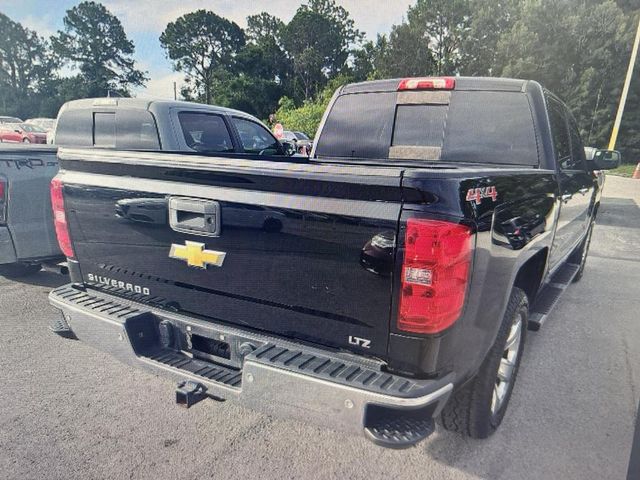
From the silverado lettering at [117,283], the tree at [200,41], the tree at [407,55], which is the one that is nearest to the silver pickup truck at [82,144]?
the silverado lettering at [117,283]

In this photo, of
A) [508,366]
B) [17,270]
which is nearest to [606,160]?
[508,366]

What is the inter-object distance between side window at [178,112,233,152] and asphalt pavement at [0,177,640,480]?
2741mm

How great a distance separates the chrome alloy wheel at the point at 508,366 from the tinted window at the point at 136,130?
169 inches

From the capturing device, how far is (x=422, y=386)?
170 centimetres

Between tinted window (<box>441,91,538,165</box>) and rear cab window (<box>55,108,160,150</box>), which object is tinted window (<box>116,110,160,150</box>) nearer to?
Result: rear cab window (<box>55,108,160,150</box>)

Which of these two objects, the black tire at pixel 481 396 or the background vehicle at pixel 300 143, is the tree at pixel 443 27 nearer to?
the background vehicle at pixel 300 143

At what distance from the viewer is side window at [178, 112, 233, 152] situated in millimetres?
5293

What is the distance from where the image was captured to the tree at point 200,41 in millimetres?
71375

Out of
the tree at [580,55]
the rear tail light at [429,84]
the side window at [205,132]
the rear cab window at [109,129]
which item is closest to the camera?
the rear tail light at [429,84]

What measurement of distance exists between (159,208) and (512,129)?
2559 mm

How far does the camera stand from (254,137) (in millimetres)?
6434

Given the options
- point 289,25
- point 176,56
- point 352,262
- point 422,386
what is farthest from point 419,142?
point 176,56

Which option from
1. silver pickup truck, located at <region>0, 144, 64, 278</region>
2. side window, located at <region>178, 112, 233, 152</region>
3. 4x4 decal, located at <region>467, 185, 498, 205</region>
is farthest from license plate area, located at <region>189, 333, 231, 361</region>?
side window, located at <region>178, 112, 233, 152</region>

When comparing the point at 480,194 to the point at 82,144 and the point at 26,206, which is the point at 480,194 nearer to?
the point at 26,206
